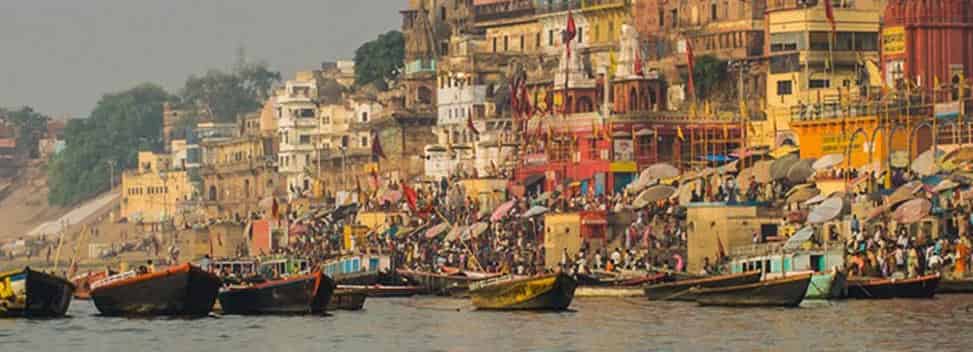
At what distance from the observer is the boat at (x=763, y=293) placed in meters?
77.5

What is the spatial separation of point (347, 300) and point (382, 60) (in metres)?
83.9

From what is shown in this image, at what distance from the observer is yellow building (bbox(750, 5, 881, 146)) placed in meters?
113

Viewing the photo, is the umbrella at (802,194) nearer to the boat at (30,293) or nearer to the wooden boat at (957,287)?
the wooden boat at (957,287)

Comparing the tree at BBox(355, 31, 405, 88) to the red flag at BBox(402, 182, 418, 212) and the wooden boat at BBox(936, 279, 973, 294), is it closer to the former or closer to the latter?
the red flag at BBox(402, 182, 418, 212)

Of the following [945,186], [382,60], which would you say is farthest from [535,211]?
[382,60]

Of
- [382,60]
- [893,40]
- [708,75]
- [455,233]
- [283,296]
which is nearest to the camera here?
[283,296]

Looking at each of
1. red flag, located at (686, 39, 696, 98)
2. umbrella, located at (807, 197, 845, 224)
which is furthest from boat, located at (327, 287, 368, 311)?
red flag, located at (686, 39, 696, 98)

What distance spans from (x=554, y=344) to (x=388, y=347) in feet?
12.3

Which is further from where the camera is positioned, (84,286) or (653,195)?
(84,286)

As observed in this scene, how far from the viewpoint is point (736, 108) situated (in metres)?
119

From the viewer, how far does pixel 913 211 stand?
85500 mm

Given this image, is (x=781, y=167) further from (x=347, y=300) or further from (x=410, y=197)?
(x=347, y=300)

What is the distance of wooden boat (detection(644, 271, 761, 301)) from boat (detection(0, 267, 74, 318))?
52.4ft

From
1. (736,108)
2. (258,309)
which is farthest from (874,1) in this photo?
(258,309)
